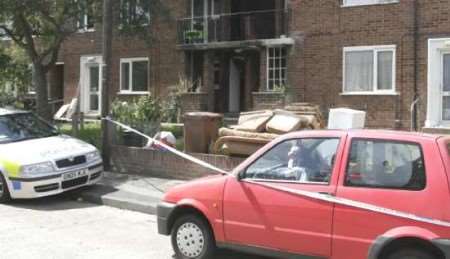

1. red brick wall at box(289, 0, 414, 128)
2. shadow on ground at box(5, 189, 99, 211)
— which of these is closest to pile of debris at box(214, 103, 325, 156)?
shadow on ground at box(5, 189, 99, 211)

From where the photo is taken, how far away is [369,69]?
1845 centimetres

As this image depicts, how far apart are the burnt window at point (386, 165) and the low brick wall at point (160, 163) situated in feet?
17.8

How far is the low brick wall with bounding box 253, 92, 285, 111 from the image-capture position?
19.7 m

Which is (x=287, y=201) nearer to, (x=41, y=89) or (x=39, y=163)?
(x=39, y=163)

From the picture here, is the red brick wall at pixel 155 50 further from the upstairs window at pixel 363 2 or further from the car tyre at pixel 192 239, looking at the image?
the car tyre at pixel 192 239

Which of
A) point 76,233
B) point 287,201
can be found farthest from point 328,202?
point 76,233

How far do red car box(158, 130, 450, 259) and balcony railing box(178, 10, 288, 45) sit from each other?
598 inches

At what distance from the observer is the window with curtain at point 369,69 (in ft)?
59.4

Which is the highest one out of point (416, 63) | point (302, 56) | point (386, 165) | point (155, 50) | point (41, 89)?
point (155, 50)

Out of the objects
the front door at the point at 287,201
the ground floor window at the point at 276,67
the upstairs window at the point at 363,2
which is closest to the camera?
the front door at the point at 287,201

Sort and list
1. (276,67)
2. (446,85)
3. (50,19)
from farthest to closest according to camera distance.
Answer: (276,67)
(446,85)
(50,19)

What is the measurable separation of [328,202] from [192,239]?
66.1 inches

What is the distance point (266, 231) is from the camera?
6332mm

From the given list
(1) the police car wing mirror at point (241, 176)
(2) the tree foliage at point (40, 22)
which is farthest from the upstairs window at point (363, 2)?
(1) the police car wing mirror at point (241, 176)
